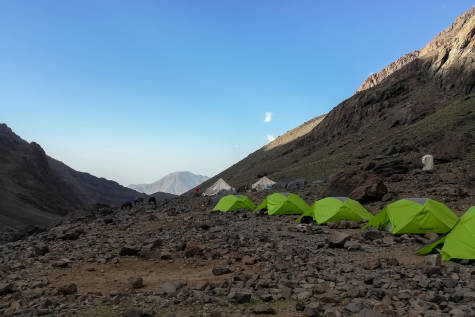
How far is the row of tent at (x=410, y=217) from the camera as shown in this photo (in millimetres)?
7402

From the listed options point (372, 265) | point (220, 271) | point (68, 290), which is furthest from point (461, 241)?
point (68, 290)

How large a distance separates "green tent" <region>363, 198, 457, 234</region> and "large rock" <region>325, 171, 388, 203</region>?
612 centimetres

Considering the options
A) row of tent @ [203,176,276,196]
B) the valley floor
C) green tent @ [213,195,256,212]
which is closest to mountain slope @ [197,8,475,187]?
row of tent @ [203,176,276,196]

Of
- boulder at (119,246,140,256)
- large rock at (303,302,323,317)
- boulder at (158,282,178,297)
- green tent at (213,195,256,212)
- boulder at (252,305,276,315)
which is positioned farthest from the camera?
green tent at (213,195,256,212)

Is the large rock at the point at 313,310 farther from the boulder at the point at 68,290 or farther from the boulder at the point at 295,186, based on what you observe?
the boulder at the point at 295,186

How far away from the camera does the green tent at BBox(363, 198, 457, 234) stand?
9.90 metres

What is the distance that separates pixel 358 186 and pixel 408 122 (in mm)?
31780

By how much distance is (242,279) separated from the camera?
6582 mm

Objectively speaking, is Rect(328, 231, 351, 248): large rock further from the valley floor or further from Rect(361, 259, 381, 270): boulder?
Rect(361, 259, 381, 270): boulder

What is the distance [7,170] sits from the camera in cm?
6525

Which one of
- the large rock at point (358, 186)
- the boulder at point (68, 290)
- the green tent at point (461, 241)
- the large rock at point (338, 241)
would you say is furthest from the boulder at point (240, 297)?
the large rock at point (358, 186)

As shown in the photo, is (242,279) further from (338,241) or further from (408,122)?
(408,122)

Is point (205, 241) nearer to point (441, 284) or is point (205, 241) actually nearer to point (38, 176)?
point (441, 284)

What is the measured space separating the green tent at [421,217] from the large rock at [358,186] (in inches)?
241
